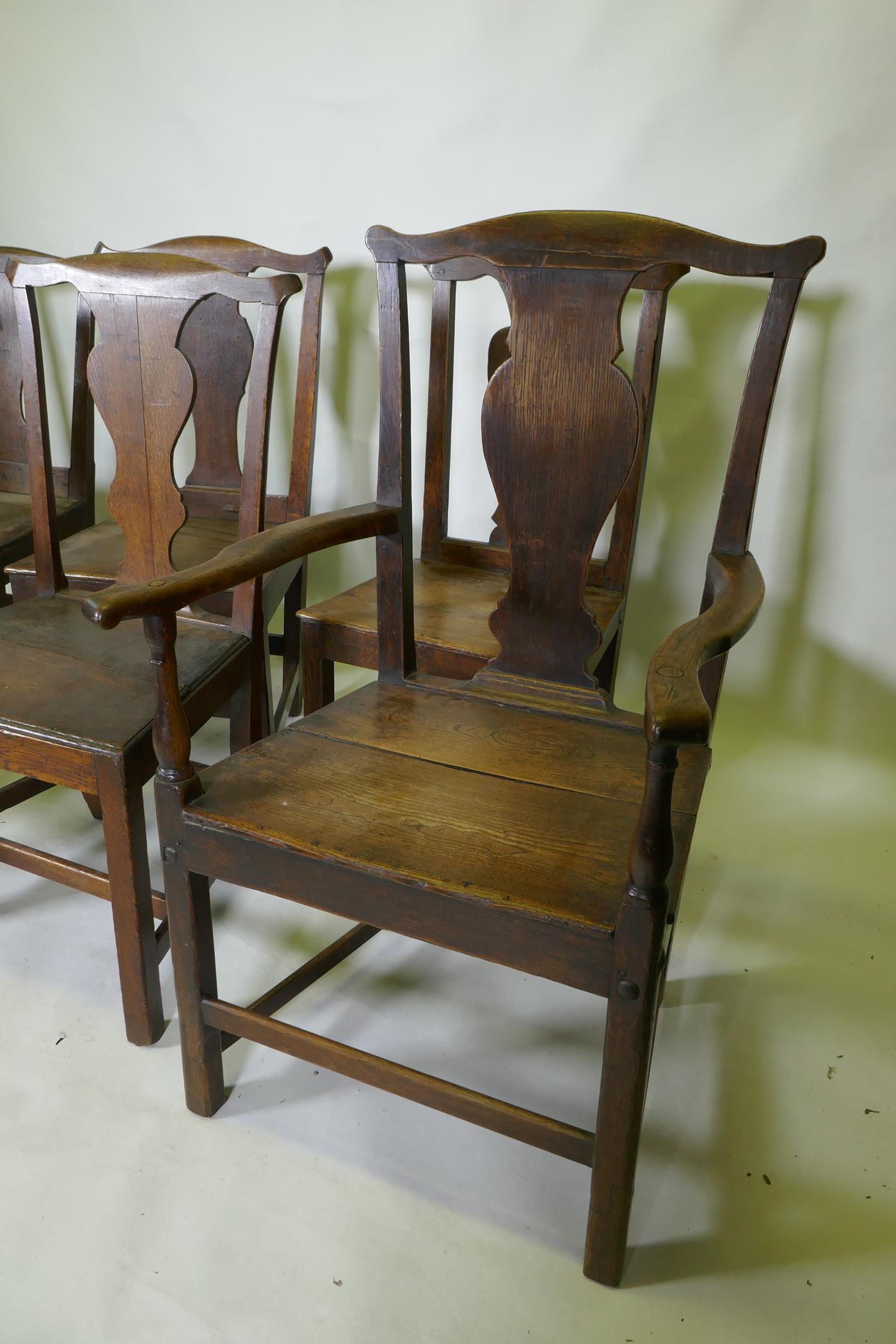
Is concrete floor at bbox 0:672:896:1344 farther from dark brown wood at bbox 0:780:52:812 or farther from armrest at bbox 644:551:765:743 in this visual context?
armrest at bbox 644:551:765:743

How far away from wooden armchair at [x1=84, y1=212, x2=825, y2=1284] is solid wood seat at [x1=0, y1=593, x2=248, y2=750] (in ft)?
0.70

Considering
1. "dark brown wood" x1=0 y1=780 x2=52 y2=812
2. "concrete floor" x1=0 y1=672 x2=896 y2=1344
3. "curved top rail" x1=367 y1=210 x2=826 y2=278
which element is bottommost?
"concrete floor" x1=0 y1=672 x2=896 y2=1344

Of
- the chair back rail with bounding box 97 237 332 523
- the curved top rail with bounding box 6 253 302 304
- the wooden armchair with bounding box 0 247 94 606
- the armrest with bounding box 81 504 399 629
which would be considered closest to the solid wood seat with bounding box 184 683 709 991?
the armrest with bounding box 81 504 399 629

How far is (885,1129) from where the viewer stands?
126 cm

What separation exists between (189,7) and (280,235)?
1.74 ft

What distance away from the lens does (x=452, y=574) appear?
1916 mm

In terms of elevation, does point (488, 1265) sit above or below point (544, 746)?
below

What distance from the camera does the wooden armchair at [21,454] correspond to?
2.04 meters

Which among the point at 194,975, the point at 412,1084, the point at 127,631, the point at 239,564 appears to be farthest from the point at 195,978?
the point at 127,631

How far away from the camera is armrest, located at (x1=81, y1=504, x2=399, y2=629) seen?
965mm

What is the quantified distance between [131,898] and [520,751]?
0.58 metres

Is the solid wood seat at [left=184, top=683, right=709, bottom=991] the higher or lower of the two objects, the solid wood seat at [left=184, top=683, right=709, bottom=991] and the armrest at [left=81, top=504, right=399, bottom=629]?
the lower

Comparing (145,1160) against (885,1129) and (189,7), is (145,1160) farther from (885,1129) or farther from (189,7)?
(189,7)

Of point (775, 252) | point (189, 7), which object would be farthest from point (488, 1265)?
point (189, 7)
